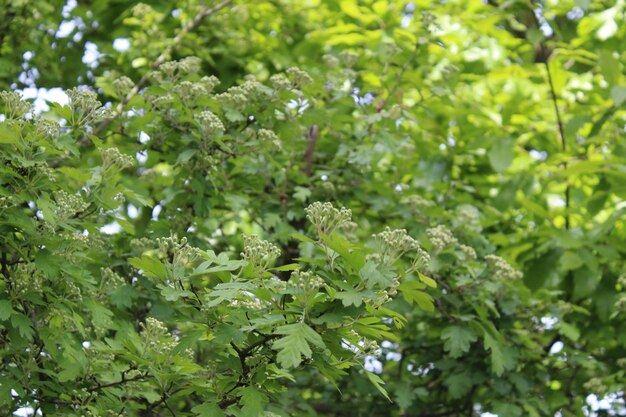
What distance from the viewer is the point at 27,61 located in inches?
189

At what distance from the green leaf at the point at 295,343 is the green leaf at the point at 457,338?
1465mm

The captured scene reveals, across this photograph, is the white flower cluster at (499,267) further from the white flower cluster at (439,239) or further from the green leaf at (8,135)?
the green leaf at (8,135)

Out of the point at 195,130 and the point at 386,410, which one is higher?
the point at 195,130

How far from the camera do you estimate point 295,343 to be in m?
2.29

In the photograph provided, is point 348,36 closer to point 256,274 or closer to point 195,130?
point 195,130

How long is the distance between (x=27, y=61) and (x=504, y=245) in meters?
2.75

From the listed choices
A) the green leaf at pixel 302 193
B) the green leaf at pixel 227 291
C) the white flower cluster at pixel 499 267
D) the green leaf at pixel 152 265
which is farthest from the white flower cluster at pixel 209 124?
the white flower cluster at pixel 499 267

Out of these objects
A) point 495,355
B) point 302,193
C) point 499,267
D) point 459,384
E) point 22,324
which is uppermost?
point 22,324

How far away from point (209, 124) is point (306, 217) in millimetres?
544

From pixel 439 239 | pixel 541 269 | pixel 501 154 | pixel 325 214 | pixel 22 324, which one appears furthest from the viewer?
pixel 501 154

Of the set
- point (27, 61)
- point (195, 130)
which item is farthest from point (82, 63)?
point (195, 130)

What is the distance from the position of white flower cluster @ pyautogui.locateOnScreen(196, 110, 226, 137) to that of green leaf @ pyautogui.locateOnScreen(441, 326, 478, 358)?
1296mm

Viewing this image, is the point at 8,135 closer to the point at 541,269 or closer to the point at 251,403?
the point at 251,403

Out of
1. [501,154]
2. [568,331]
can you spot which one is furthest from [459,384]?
[501,154]
